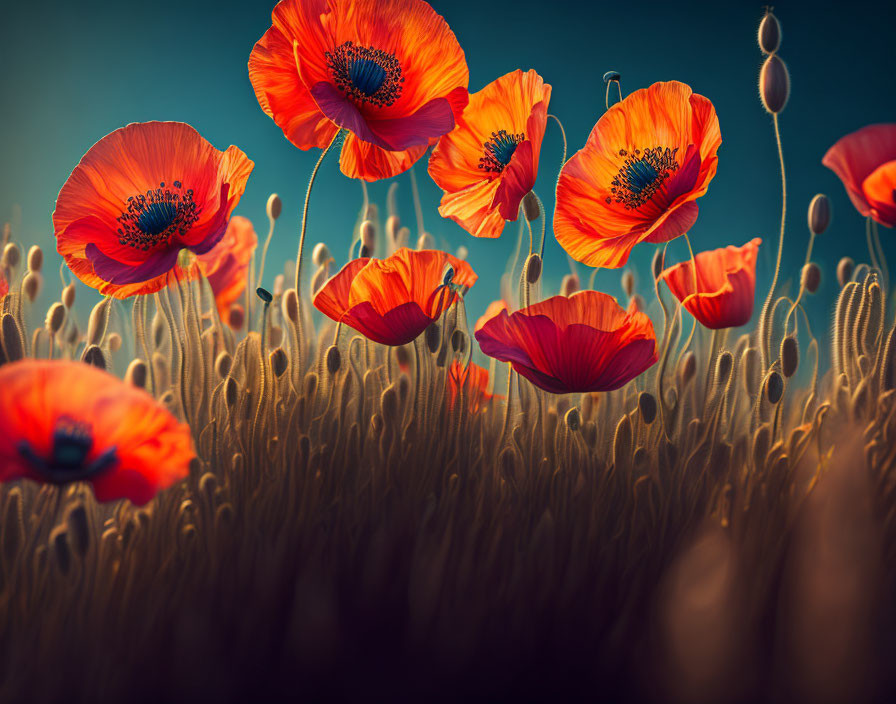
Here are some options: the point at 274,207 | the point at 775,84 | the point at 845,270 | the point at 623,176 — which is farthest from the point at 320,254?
the point at 845,270

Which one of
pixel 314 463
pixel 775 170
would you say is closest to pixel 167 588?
pixel 314 463

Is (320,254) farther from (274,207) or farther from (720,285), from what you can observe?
(720,285)

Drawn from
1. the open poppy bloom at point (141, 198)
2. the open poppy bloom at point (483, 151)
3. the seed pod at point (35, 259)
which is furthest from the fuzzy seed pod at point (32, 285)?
the open poppy bloom at point (483, 151)

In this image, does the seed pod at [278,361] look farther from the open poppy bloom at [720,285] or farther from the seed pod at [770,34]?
the seed pod at [770,34]

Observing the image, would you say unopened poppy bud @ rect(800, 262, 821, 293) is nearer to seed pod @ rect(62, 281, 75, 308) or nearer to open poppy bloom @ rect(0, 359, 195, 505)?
open poppy bloom @ rect(0, 359, 195, 505)

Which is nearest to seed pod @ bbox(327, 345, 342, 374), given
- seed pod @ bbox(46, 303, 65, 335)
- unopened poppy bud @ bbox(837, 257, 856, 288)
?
seed pod @ bbox(46, 303, 65, 335)

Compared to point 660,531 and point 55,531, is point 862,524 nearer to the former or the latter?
point 660,531
